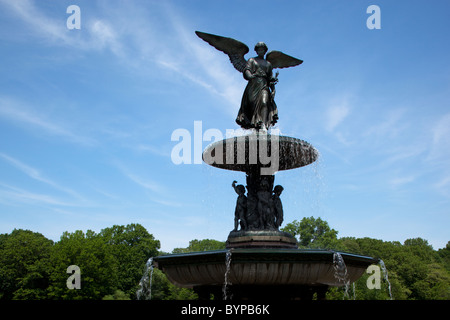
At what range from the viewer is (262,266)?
7703 mm

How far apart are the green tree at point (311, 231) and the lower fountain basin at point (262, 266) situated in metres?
40.5

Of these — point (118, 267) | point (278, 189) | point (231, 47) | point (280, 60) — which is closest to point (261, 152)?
point (278, 189)

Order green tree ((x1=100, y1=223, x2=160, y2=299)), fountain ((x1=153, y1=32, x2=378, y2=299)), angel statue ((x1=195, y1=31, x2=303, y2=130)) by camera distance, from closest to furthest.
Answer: fountain ((x1=153, y1=32, x2=378, y2=299)), angel statue ((x1=195, y1=31, x2=303, y2=130)), green tree ((x1=100, y1=223, x2=160, y2=299))

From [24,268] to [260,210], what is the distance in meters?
41.5

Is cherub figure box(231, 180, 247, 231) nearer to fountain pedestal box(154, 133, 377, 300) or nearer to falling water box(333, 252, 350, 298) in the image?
fountain pedestal box(154, 133, 377, 300)

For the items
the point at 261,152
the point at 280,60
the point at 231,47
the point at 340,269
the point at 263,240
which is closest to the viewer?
the point at 340,269

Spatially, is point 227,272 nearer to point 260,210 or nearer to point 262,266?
point 262,266

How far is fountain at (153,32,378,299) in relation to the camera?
7.76 metres

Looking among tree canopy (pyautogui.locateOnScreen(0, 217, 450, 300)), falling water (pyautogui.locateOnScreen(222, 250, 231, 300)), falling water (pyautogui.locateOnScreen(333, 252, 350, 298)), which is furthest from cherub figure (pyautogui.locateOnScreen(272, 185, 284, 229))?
tree canopy (pyautogui.locateOnScreen(0, 217, 450, 300))

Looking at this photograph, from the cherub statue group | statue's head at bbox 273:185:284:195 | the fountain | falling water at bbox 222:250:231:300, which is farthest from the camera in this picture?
statue's head at bbox 273:185:284:195

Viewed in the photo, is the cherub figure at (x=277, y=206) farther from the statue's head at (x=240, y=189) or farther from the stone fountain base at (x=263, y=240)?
the statue's head at (x=240, y=189)
